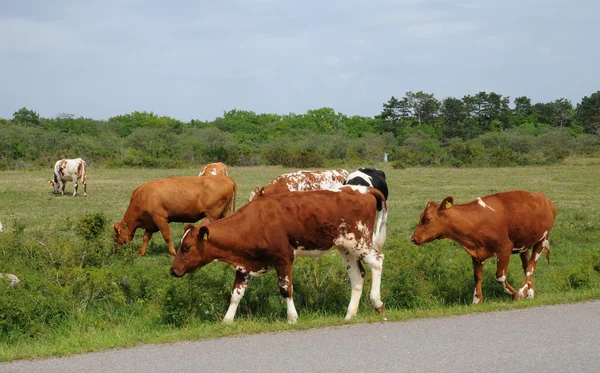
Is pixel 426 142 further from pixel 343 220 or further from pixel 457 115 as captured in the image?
pixel 343 220

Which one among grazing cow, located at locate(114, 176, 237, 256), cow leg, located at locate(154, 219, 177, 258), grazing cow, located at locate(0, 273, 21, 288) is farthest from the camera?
grazing cow, located at locate(114, 176, 237, 256)

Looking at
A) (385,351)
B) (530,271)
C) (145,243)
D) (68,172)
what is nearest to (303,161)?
(68,172)

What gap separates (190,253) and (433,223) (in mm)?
3355

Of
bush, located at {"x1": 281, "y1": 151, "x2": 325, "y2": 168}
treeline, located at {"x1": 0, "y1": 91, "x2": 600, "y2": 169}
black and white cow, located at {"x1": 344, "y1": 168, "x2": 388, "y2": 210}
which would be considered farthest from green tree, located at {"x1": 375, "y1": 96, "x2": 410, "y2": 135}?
black and white cow, located at {"x1": 344, "y1": 168, "x2": 388, "y2": 210}

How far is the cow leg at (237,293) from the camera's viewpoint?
24.7 feet

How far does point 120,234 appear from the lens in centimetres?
1284

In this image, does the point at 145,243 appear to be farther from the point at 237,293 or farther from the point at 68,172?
the point at 68,172

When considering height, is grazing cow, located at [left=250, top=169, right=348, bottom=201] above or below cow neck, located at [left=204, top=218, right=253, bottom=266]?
above

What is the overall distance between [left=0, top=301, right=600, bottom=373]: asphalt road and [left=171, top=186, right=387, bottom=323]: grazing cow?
1074 mm

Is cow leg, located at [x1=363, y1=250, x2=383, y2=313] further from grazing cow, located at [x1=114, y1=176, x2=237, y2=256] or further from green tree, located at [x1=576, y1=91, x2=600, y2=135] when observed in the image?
green tree, located at [x1=576, y1=91, x2=600, y2=135]

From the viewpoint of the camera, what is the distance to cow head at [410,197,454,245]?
884cm

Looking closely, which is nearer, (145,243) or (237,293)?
(237,293)

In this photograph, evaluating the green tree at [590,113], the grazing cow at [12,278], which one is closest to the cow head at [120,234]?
the grazing cow at [12,278]

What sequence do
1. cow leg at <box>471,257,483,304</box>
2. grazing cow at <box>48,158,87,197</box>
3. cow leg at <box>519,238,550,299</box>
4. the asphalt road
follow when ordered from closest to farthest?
the asphalt road, cow leg at <box>471,257,483,304</box>, cow leg at <box>519,238,550,299</box>, grazing cow at <box>48,158,87,197</box>
